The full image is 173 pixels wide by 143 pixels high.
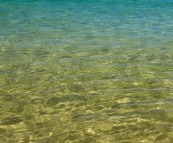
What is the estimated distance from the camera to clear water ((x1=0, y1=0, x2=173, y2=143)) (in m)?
7.68

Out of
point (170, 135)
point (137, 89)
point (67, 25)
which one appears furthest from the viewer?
point (67, 25)

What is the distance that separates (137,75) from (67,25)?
1195 cm

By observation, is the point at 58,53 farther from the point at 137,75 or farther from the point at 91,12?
the point at 91,12

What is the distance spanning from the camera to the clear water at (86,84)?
768cm

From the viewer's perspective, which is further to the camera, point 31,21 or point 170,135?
point 31,21

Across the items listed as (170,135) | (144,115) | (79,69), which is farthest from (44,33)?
(170,135)

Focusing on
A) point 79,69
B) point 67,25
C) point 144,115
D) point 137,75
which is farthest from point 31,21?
point 144,115

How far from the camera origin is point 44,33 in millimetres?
19766

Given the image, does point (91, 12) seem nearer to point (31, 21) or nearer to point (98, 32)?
point (31, 21)

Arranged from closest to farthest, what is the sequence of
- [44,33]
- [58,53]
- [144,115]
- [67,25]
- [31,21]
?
[144,115], [58,53], [44,33], [67,25], [31,21]

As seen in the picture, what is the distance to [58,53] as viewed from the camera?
1490 cm

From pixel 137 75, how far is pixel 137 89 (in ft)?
4.91

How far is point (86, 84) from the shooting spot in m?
10.9

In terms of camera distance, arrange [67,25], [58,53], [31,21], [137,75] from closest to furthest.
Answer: [137,75]
[58,53]
[67,25]
[31,21]
